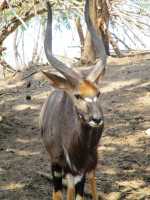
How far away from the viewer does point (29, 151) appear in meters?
7.37

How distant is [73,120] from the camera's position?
4.98 metres

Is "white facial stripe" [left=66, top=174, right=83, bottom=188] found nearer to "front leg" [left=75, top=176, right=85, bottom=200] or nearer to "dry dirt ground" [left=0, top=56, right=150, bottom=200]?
"front leg" [left=75, top=176, right=85, bottom=200]

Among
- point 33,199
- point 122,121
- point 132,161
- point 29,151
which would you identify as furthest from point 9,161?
point 122,121

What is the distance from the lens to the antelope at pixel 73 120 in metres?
4.56

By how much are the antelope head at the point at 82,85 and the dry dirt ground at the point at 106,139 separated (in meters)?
1.72

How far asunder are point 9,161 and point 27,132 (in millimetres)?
1348

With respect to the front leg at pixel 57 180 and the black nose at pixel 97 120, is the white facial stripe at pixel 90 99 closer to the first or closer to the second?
the black nose at pixel 97 120

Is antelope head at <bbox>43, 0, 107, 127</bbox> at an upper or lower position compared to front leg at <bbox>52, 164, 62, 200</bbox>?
upper

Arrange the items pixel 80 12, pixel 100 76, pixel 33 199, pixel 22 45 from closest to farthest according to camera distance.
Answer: pixel 100 76, pixel 33 199, pixel 80 12, pixel 22 45

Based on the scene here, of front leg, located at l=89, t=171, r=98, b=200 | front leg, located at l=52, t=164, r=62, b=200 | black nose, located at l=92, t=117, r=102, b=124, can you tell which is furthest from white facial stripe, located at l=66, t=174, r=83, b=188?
black nose, located at l=92, t=117, r=102, b=124

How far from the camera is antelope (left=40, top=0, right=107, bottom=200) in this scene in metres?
4.56

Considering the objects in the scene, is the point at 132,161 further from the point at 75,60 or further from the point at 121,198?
the point at 75,60

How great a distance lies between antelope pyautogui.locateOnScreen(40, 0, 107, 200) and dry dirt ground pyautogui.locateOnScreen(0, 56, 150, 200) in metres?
Result: 0.86

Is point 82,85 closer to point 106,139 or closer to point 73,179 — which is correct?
point 73,179
